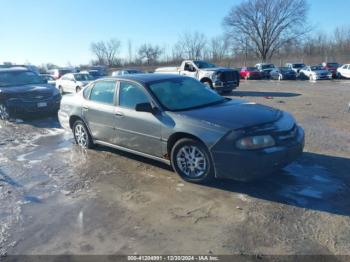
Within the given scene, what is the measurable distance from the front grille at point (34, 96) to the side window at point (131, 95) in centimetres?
658

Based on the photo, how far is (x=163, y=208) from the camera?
14.8 ft

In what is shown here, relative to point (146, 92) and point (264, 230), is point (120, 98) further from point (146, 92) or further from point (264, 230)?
point (264, 230)

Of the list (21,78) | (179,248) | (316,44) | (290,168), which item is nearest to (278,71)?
(21,78)

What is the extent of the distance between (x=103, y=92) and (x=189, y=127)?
2.45 meters

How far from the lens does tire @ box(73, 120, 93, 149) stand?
7.30m

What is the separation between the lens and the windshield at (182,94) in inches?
223

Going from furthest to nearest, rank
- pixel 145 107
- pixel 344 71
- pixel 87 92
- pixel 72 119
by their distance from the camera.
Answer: pixel 344 71 < pixel 72 119 < pixel 87 92 < pixel 145 107

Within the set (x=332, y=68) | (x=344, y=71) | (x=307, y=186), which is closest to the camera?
(x=307, y=186)

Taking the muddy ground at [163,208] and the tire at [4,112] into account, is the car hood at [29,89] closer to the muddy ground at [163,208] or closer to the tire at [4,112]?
the tire at [4,112]

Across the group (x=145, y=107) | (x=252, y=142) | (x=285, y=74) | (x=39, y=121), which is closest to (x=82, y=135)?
(x=145, y=107)

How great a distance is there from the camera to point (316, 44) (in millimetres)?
71062

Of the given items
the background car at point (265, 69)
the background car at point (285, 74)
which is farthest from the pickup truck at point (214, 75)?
the background car at point (265, 69)

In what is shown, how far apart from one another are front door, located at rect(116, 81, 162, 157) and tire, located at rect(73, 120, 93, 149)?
1.25 meters

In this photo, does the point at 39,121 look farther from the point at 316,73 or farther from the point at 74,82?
the point at 316,73
